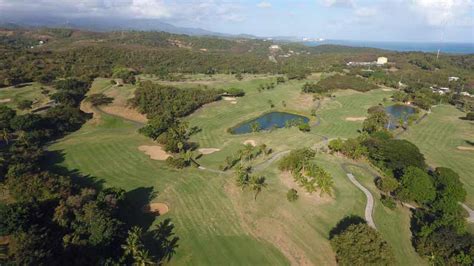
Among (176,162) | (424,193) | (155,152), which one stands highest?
(424,193)

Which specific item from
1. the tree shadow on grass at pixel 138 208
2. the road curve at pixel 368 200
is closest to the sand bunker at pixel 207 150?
the tree shadow on grass at pixel 138 208

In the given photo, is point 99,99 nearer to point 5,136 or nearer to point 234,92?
point 5,136

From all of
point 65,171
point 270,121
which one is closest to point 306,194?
point 65,171

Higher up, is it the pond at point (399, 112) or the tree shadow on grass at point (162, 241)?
the pond at point (399, 112)

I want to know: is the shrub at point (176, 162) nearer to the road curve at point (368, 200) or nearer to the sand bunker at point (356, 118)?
the road curve at point (368, 200)

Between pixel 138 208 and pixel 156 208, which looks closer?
pixel 138 208

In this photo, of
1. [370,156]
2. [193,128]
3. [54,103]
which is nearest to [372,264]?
[370,156]

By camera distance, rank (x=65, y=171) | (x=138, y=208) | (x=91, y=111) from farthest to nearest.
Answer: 1. (x=91, y=111)
2. (x=65, y=171)
3. (x=138, y=208)
